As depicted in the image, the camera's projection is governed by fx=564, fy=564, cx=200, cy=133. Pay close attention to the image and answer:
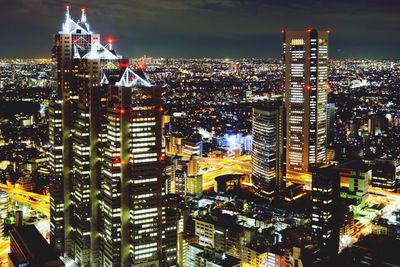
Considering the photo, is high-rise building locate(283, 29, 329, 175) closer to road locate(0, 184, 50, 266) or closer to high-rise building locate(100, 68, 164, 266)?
road locate(0, 184, 50, 266)

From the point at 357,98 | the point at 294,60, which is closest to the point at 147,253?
the point at 294,60

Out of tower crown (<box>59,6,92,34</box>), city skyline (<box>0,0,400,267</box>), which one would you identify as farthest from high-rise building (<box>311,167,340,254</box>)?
tower crown (<box>59,6,92,34</box>)

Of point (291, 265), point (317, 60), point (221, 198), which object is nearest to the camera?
point (291, 265)

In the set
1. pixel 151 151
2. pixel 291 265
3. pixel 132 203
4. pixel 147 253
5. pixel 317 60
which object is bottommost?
pixel 291 265

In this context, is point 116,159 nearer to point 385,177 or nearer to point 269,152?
point 269,152

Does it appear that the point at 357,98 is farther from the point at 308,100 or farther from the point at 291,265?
the point at 291,265

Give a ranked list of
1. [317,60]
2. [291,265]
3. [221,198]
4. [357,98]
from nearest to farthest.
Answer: [291,265] → [221,198] → [317,60] → [357,98]
